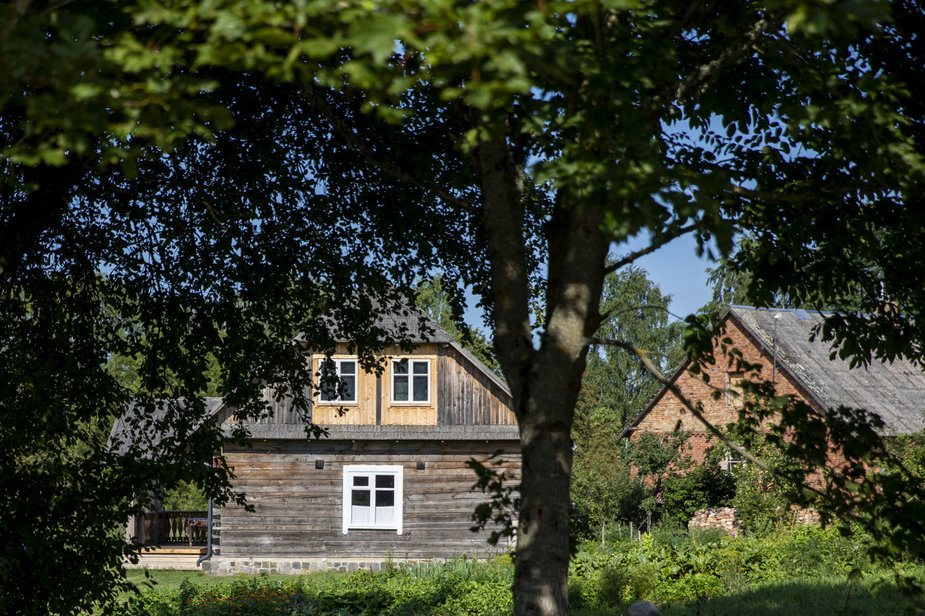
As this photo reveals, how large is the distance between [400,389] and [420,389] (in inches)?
20.6

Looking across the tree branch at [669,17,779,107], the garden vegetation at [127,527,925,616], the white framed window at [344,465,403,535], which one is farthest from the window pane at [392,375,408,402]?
the tree branch at [669,17,779,107]

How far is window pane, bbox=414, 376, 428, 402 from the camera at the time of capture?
21.8 m

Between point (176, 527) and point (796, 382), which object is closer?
point (796, 382)

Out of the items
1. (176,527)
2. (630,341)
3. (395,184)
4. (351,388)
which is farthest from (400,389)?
(630,341)

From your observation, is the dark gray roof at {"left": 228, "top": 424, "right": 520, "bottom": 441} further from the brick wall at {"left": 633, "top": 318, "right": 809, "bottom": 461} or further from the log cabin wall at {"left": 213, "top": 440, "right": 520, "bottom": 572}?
the brick wall at {"left": 633, "top": 318, "right": 809, "bottom": 461}

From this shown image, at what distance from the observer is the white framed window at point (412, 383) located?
21.8 m

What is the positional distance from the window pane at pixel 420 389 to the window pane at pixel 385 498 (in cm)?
246

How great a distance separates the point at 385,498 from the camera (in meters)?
21.7

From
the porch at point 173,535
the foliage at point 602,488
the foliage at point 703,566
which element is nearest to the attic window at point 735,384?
the foliage at point 703,566

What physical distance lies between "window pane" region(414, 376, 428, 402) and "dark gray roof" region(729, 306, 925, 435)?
10707mm

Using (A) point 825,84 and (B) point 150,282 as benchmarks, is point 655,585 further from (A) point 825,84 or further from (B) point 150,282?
(A) point 825,84

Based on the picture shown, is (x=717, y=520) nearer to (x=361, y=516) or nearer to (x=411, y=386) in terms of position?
(x=411, y=386)

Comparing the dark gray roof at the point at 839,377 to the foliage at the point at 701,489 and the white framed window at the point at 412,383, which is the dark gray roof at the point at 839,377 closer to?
the foliage at the point at 701,489

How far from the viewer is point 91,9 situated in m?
5.84
